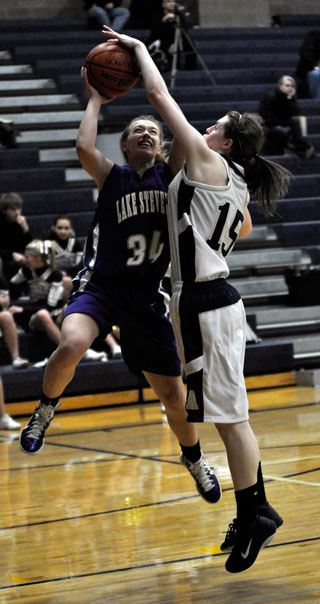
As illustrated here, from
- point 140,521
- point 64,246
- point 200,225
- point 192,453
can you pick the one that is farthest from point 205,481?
point 64,246

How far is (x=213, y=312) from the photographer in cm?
367

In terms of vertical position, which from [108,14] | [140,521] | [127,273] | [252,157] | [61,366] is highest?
[252,157]

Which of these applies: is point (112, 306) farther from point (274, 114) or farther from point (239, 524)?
point (274, 114)

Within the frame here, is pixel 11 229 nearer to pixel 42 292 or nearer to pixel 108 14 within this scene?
pixel 42 292

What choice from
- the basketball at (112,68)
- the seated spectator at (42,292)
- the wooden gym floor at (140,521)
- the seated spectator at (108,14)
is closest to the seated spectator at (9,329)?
the seated spectator at (42,292)

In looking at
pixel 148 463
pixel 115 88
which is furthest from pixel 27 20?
pixel 115 88

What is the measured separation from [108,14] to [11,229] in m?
5.31

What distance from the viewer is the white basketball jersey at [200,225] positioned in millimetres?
3688

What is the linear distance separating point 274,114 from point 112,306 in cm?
765

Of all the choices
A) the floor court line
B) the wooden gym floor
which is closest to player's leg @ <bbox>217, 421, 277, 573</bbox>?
the wooden gym floor

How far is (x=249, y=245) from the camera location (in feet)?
36.4

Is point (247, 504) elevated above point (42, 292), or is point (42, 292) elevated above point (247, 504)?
point (247, 504)

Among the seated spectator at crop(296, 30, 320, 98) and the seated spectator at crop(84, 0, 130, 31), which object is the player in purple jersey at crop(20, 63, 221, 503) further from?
the seated spectator at crop(84, 0, 130, 31)

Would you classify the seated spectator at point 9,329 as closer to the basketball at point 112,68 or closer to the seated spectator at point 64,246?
the seated spectator at point 64,246
